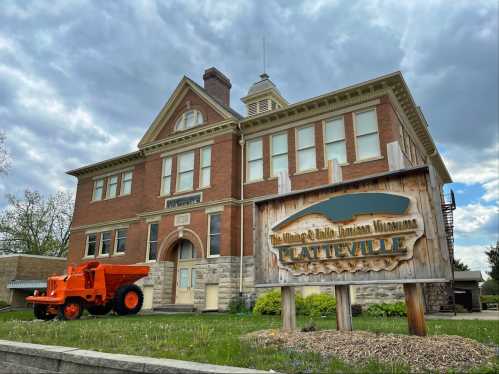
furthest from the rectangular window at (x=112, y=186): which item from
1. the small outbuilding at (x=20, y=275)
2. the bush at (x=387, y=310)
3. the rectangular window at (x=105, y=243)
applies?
the bush at (x=387, y=310)

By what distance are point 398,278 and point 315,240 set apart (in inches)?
64.5

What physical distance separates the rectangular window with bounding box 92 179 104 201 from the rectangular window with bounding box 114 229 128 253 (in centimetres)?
381

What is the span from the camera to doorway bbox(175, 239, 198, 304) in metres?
21.7

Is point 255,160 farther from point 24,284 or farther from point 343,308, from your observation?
point 24,284

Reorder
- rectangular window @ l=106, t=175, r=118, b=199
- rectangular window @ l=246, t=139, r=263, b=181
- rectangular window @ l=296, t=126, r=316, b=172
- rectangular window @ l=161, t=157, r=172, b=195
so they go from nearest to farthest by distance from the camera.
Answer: rectangular window @ l=296, t=126, r=316, b=172 < rectangular window @ l=246, t=139, r=263, b=181 < rectangular window @ l=161, t=157, r=172, b=195 < rectangular window @ l=106, t=175, r=118, b=199

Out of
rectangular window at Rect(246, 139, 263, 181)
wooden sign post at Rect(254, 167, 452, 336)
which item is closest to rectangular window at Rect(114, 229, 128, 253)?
rectangular window at Rect(246, 139, 263, 181)

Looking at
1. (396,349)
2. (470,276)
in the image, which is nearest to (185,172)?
(396,349)

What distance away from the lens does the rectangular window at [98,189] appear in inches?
1139

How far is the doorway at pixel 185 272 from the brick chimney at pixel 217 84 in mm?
10711

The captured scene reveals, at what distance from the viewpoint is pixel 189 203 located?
2252 cm

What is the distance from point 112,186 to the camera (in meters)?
28.4

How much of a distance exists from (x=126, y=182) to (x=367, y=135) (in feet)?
56.5

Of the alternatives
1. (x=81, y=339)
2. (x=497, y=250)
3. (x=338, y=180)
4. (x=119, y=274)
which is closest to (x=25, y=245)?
(x=119, y=274)

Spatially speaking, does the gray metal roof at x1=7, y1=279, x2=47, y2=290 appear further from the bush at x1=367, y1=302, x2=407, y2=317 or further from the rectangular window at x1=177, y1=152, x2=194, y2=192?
the bush at x1=367, y1=302, x2=407, y2=317
